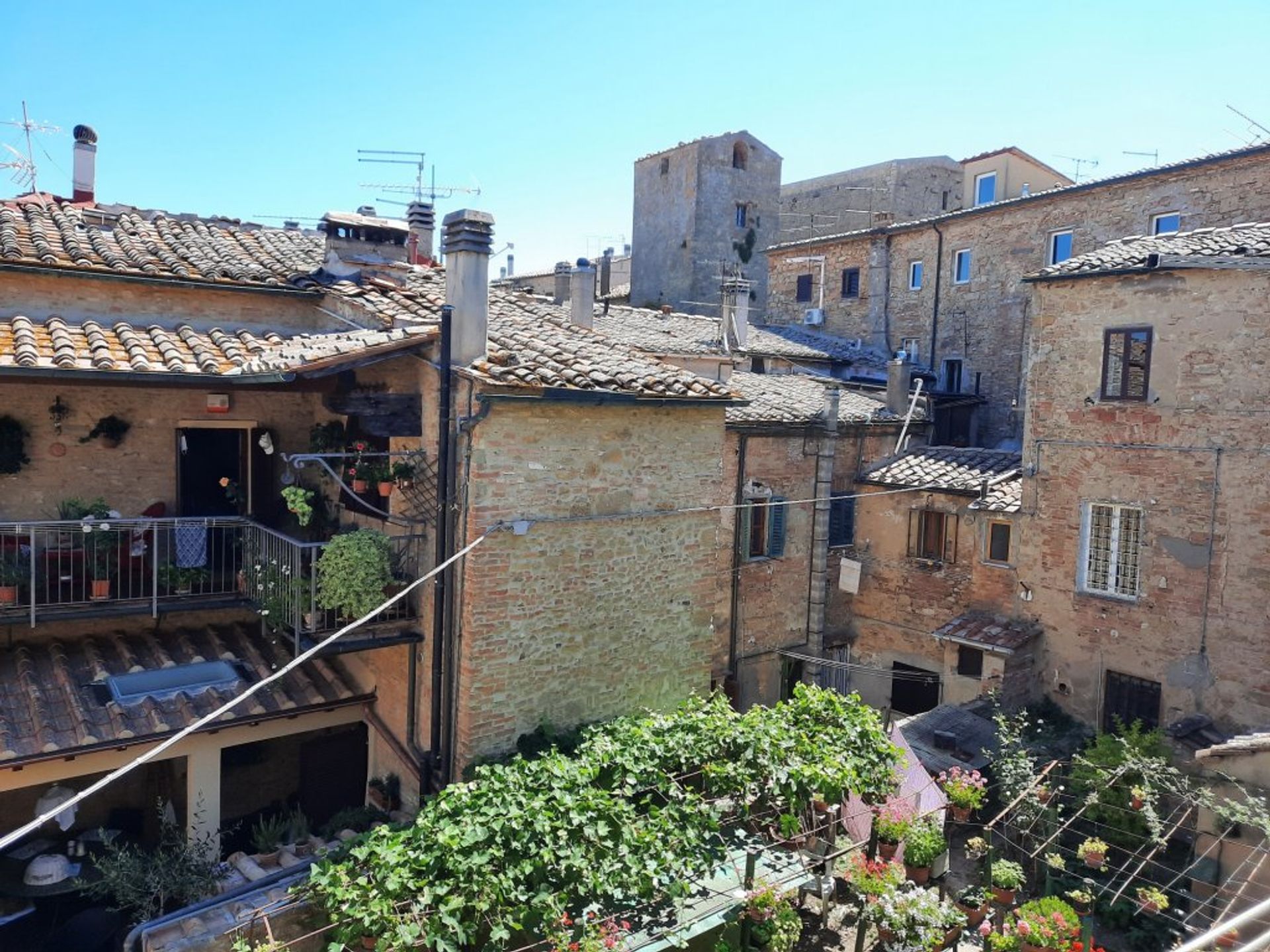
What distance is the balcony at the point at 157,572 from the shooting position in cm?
946

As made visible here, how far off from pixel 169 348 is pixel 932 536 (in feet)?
47.9

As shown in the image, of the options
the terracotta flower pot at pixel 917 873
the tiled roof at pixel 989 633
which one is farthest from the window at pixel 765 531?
the terracotta flower pot at pixel 917 873

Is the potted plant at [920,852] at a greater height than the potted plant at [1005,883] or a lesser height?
greater

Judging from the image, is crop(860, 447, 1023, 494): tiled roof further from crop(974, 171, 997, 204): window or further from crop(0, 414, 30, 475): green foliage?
crop(0, 414, 30, 475): green foliage

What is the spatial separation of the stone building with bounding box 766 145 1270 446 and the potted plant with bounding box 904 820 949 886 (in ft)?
50.0

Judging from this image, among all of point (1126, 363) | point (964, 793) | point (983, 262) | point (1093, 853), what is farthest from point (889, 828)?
point (983, 262)

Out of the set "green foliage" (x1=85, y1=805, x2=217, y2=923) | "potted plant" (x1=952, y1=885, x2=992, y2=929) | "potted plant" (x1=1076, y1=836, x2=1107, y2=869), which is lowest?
"potted plant" (x1=952, y1=885, x2=992, y2=929)

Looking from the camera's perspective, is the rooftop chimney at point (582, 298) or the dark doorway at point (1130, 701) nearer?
the dark doorway at point (1130, 701)

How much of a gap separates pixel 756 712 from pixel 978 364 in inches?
713

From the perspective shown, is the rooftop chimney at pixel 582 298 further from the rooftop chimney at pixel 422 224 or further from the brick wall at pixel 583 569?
the brick wall at pixel 583 569

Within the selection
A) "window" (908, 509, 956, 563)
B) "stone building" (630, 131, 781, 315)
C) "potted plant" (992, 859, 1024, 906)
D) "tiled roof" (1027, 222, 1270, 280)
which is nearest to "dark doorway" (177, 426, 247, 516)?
"potted plant" (992, 859, 1024, 906)

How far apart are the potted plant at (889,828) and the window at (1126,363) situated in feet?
30.0

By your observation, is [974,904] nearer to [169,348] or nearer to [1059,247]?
[169,348]

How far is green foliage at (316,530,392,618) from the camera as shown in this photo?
9336 mm
